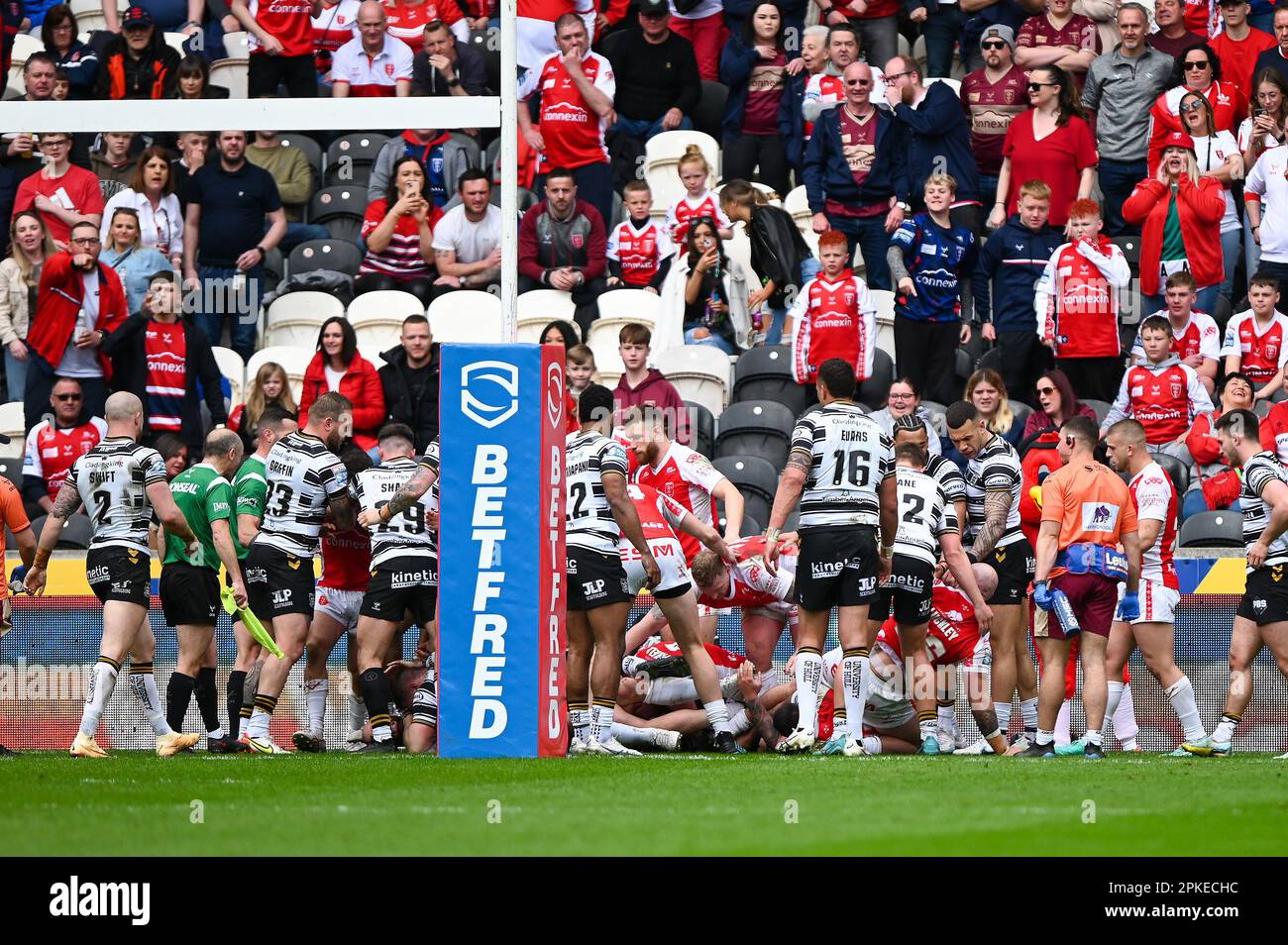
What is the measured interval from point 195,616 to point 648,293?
6.43 metres

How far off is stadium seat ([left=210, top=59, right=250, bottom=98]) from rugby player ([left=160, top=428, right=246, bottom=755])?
311 inches

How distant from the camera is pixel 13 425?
17.0 meters

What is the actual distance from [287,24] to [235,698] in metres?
8.39

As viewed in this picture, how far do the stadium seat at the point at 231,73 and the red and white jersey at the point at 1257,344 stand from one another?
416 inches

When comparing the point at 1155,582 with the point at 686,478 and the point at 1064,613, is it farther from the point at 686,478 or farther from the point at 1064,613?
the point at 686,478

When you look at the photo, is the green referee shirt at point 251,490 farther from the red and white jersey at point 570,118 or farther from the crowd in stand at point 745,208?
the red and white jersey at point 570,118

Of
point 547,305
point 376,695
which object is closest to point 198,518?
point 376,695

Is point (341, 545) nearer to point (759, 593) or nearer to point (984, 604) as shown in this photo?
point (759, 593)

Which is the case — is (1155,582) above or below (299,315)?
below

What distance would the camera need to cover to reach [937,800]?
823 cm

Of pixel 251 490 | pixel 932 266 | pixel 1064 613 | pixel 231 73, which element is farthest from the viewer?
pixel 231 73

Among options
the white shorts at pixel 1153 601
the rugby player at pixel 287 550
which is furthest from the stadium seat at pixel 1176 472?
the rugby player at pixel 287 550

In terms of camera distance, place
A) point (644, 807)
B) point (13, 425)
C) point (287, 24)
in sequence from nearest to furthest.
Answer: point (644, 807), point (13, 425), point (287, 24)

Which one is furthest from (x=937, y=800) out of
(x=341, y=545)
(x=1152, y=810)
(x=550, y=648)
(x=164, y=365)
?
(x=164, y=365)
